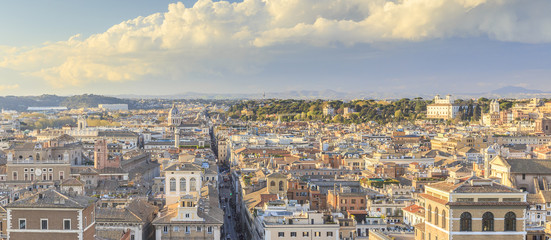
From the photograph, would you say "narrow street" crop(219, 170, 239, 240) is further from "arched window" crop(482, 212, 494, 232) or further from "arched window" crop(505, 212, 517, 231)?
"arched window" crop(505, 212, 517, 231)

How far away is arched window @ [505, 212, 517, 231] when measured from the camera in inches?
1034

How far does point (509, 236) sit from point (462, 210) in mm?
2054

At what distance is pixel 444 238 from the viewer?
2642cm

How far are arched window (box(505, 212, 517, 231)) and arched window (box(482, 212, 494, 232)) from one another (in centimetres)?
58

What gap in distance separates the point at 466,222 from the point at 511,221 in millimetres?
1727

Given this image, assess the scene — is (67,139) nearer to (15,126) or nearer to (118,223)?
(118,223)

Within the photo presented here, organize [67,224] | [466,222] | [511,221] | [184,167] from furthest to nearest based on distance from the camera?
[184,167] → [67,224] → [511,221] → [466,222]

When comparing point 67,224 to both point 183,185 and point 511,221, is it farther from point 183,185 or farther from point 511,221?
point 183,185

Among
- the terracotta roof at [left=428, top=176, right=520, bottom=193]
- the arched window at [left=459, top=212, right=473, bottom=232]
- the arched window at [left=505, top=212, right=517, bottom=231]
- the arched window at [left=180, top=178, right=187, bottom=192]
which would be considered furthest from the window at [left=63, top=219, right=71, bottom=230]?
the arched window at [left=180, top=178, right=187, bottom=192]

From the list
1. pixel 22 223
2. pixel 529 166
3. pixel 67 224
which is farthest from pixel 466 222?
pixel 529 166

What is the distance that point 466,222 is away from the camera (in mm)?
26141

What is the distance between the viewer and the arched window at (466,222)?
26.1 metres

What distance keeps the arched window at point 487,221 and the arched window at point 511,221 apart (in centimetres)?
58

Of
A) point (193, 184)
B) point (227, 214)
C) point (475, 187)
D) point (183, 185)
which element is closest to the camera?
point (475, 187)
